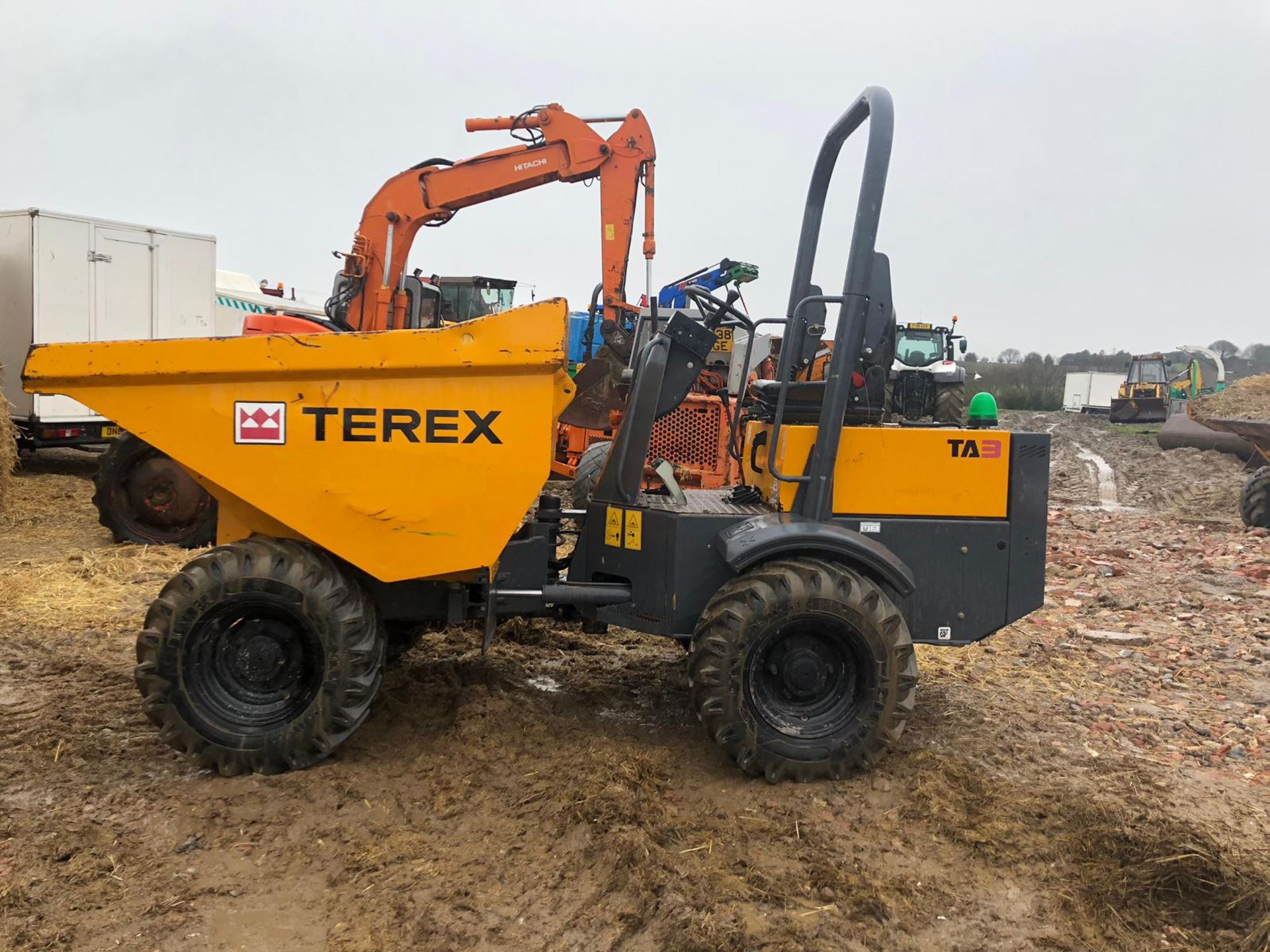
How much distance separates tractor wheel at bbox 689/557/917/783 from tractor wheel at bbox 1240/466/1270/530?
9.39m

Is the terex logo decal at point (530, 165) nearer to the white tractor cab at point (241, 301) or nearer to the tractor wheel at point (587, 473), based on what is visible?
the tractor wheel at point (587, 473)

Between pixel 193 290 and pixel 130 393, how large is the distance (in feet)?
29.1

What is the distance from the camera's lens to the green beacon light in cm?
444

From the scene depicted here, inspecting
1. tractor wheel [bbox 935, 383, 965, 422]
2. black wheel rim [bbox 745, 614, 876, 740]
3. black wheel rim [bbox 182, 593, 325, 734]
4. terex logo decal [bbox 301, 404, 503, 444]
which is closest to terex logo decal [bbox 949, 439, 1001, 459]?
black wheel rim [bbox 745, 614, 876, 740]

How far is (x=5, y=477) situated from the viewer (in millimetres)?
9828

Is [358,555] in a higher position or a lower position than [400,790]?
higher

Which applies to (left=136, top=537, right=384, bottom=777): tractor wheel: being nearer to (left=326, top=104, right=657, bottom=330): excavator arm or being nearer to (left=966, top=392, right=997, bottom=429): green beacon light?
(left=966, top=392, right=997, bottom=429): green beacon light

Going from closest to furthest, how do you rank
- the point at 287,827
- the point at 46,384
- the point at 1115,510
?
the point at 287,827 < the point at 46,384 < the point at 1115,510

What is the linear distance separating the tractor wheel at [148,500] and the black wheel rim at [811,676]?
643 cm

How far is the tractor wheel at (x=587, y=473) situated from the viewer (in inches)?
256

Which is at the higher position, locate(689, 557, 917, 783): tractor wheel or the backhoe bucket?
the backhoe bucket

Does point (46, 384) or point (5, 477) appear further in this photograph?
point (5, 477)

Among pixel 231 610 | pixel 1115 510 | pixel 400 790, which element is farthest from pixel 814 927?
pixel 1115 510

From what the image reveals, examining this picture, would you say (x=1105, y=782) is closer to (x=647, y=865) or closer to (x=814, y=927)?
(x=814, y=927)
